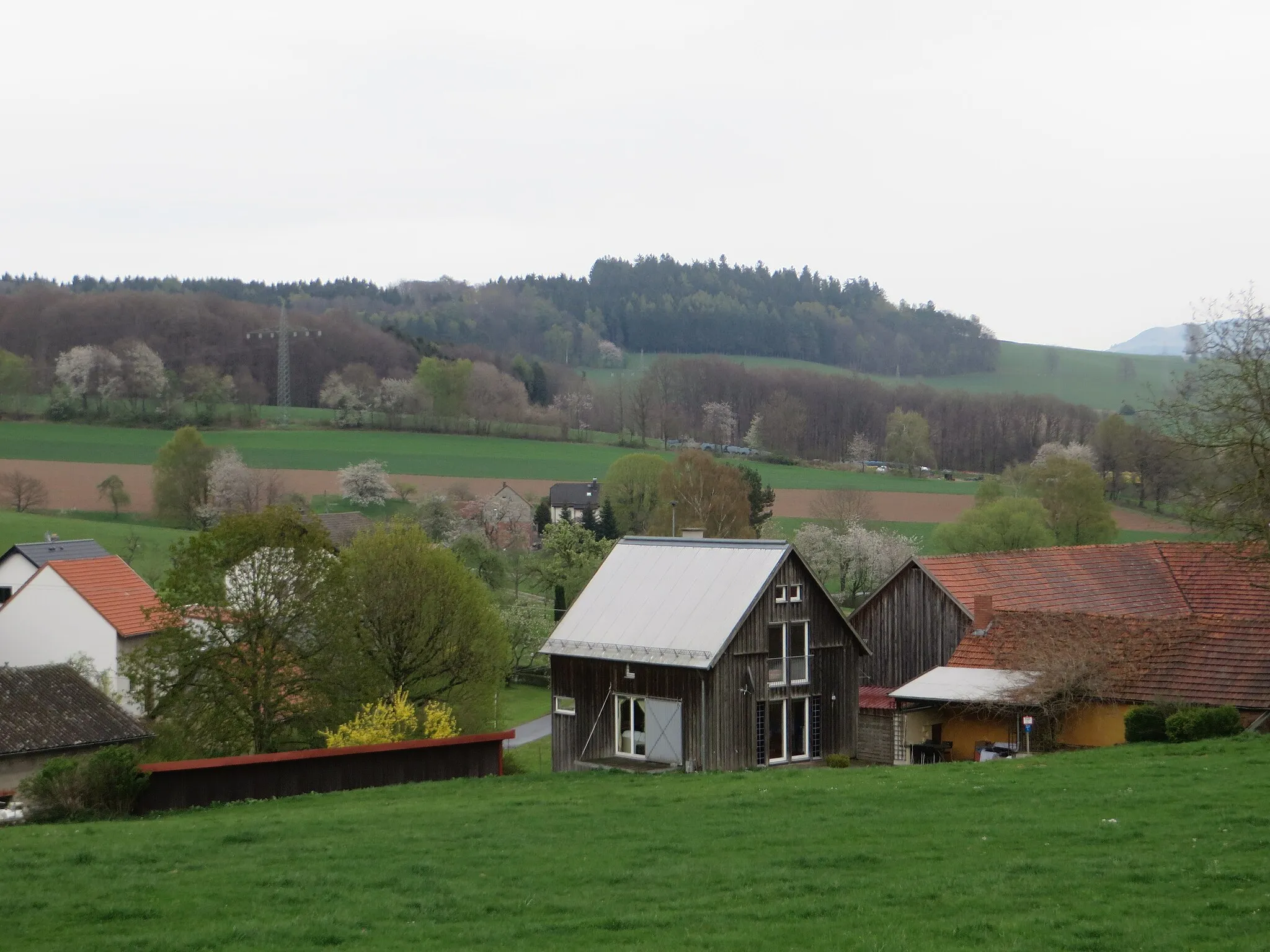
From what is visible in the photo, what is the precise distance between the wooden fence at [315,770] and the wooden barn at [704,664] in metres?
4.21

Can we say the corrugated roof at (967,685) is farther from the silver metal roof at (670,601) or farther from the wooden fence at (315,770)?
the wooden fence at (315,770)

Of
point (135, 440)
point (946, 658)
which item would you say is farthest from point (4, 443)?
point (946, 658)

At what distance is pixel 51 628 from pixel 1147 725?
3800 cm

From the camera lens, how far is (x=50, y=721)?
109ft

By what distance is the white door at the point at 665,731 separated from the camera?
95.1ft

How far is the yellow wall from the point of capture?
90.4 ft

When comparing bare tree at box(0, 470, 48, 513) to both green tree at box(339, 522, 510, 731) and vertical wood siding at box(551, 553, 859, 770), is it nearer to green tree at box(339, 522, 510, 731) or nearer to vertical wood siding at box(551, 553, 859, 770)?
green tree at box(339, 522, 510, 731)

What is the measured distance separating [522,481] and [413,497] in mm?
10436

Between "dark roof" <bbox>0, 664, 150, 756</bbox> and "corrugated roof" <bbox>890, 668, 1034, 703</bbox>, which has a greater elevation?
"corrugated roof" <bbox>890, 668, 1034, 703</bbox>

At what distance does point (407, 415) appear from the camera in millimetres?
125312

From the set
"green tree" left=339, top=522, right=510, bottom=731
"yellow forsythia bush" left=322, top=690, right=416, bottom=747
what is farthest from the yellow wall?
"green tree" left=339, top=522, right=510, bottom=731

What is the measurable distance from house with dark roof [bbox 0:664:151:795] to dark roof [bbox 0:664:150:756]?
2cm

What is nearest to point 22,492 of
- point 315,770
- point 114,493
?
point 114,493

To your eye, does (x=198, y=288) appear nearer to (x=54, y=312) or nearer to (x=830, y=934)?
(x=54, y=312)
